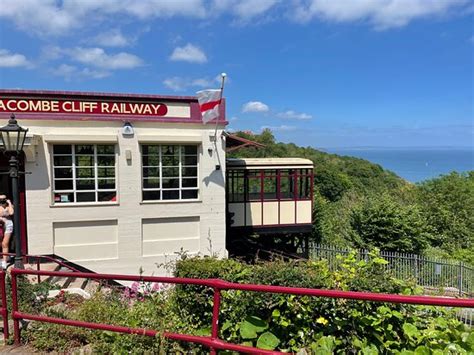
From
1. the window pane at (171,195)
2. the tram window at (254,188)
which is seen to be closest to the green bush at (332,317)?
the window pane at (171,195)

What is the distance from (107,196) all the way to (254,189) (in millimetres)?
5412

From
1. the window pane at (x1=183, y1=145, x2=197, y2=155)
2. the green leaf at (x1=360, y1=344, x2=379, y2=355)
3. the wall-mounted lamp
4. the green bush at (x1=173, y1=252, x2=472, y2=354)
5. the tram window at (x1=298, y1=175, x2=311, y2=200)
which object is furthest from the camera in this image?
the tram window at (x1=298, y1=175, x2=311, y2=200)

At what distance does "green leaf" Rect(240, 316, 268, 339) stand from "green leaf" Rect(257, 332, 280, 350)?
11 centimetres

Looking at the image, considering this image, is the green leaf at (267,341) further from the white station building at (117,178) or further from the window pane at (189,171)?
the window pane at (189,171)

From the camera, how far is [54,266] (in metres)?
10.3

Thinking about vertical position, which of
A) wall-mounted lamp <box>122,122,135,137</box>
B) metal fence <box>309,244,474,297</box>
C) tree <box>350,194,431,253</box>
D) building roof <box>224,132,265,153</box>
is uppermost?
wall-mounted lamp <box>122,122,135,137</box>

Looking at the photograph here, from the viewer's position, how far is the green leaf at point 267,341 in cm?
335

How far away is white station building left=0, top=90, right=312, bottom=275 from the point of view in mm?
10727

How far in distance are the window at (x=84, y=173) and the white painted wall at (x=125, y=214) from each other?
0.26 m

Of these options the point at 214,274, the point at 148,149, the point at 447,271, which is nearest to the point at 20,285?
the point at 214,274

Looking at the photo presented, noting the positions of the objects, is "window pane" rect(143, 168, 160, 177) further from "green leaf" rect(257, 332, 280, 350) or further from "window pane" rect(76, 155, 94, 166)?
"green leaf" rect(257, 332, 280, 350)

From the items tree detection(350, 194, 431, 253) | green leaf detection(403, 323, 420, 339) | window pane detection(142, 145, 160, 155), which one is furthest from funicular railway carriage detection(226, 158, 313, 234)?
tree detection(350, 194, 431, 253)

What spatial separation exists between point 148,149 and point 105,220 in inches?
102

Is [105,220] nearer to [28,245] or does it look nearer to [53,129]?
[28,245]
